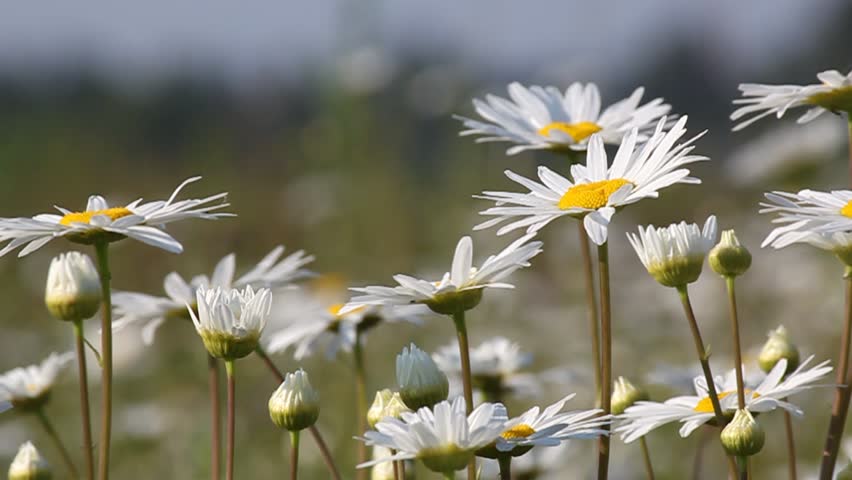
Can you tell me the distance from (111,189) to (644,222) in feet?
14.3

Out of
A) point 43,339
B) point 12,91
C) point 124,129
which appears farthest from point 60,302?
point 12,91

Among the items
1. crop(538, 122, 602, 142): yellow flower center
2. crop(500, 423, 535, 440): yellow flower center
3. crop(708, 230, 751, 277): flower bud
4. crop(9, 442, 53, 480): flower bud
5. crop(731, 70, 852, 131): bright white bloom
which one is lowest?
crop(9, 442, 53, 480): flower bud

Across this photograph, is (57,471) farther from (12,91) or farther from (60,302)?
(12,91)

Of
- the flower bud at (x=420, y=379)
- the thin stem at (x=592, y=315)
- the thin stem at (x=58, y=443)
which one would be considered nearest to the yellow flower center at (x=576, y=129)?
the thin stem at (x=592, y=315)

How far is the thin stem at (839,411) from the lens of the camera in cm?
88

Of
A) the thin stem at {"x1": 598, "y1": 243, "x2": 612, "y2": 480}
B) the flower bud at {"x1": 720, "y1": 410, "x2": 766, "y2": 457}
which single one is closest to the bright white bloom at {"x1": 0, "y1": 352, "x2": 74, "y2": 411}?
the thin stem at {"x1": 598, "y1": 243, "x2": 612, "y2": 480}

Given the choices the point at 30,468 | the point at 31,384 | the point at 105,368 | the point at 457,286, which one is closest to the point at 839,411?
the point at 457,286

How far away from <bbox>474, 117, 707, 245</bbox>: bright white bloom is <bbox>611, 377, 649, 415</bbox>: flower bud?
0.22 metres

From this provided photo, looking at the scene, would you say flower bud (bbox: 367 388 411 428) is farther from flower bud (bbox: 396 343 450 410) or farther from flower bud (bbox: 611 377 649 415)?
flower bud (bbox: 611 377 649 415)

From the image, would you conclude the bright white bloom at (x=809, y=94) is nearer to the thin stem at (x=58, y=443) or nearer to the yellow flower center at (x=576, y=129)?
the yellow flower center at (x=576, y=129)

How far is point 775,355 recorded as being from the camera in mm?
1056

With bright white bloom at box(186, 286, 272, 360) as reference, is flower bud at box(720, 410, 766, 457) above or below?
below

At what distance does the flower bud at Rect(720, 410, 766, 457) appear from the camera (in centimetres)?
81

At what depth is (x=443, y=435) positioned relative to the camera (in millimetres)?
740
